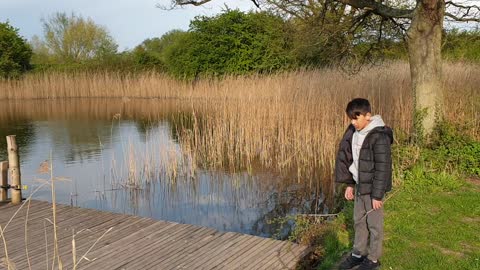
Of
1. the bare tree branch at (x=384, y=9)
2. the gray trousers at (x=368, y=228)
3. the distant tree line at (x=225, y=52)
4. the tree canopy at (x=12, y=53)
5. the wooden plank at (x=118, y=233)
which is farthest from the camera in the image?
the tree canopy at (x=12, y=53)

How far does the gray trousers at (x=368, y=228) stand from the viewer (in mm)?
3102

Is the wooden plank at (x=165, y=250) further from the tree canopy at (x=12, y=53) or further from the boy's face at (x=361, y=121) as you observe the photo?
the tree canopy at (x=12, y=53)

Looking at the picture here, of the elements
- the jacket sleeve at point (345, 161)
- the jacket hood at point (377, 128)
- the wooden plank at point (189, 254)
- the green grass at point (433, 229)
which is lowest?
the wooden plank at point (189, 254)

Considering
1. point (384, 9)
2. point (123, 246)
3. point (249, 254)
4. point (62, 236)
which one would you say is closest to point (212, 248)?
point (249, 254)

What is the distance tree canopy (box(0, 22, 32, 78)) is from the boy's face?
77.8ft

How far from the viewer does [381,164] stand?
293cm

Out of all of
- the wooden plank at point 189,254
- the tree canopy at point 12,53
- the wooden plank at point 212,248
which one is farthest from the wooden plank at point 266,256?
the tree canopy at point 12,53

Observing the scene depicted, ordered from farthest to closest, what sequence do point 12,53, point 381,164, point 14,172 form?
point 12,53
point 14,172
point 381,164

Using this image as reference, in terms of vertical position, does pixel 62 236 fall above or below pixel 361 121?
below

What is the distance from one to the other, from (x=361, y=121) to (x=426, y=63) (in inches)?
152

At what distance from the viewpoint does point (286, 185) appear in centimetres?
695

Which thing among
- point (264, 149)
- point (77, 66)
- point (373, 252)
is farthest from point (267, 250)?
point (77, 66)

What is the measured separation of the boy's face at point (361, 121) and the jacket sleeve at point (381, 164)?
14 centimetres

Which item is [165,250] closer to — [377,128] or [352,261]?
[352,261]
